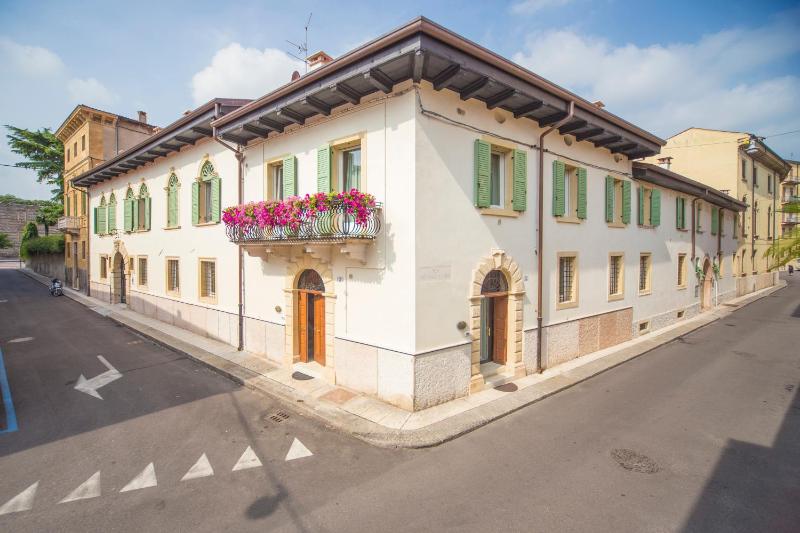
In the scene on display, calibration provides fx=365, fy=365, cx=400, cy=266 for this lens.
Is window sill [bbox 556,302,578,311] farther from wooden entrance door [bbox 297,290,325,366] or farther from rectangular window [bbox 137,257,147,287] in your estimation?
rectangular window [bbox 137,257,147,287]

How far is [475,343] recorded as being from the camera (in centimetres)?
897

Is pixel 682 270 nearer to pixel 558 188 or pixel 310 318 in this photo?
pixel 558 188

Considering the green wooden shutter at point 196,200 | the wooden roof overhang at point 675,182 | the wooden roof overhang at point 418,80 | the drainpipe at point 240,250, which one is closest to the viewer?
the wooden roof overhang at point 418,80

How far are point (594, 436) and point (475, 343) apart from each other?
304 centimetres

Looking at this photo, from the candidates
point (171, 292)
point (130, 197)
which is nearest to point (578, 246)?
point (171, 292)

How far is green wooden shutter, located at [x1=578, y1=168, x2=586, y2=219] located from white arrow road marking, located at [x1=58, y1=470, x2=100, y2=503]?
43.5 feet

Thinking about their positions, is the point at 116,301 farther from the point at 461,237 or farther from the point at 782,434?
the point at 782,434

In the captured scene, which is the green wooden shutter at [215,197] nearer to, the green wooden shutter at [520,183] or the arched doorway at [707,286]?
the green wooden shutter at [520,183]

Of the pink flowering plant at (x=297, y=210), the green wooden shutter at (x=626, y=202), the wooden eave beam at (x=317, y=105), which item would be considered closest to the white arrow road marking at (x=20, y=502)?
the pink flowering plant at (x=297, y=210)

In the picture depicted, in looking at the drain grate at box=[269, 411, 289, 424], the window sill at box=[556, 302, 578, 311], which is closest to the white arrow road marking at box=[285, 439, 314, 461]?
the drain grate at box=[269, 411, 289, 424]

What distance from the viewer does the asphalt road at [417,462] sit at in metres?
4.82

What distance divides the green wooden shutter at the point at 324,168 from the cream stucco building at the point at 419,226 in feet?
0.15

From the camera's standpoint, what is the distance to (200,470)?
5895mm

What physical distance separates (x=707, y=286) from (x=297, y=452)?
83.1 feet
